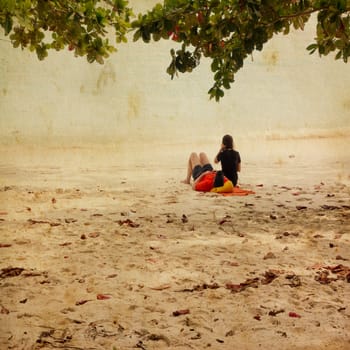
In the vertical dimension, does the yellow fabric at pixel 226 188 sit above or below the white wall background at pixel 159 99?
below

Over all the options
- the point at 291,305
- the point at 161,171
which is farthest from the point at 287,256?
the point at 161,171

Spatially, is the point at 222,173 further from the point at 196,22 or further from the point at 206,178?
the point at 196,22

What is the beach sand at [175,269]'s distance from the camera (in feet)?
8.45

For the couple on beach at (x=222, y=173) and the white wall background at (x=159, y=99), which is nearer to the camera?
the couple on beach at (x=222, y=173)

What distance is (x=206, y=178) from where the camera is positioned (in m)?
7.47

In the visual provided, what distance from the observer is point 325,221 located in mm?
5352

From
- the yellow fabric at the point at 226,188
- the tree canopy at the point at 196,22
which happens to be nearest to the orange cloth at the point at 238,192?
the yellow fabric at the point at 226,188

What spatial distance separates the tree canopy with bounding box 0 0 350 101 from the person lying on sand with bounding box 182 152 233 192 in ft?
9.30

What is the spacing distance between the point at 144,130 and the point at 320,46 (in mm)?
12360

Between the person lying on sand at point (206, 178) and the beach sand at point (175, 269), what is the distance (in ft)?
0.75

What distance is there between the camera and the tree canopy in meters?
3.08

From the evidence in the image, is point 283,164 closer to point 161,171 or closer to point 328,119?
point 161,171

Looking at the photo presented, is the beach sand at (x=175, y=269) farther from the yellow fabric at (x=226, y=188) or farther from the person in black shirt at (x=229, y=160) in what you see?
the person in black shirt at (x=229, y=160)

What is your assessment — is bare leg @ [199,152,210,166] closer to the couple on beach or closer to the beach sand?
the couple on beach
